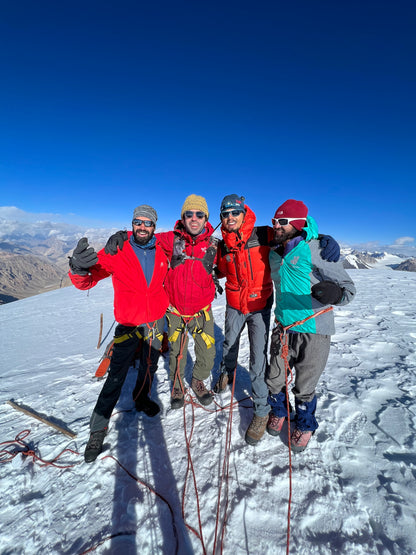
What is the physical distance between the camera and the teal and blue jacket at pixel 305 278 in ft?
8.16

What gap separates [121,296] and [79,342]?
5.44 meters

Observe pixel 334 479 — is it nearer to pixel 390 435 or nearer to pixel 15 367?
pixel 390 435

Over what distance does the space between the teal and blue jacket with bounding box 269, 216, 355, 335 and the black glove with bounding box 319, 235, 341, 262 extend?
45 mm

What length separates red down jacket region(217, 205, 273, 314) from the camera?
3.19 metres

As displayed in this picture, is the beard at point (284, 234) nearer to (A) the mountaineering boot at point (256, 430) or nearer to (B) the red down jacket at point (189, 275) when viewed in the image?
(B) the red down jacket at point (189, 275)

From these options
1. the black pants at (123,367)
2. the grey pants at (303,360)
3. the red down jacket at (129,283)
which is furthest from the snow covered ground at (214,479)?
the red down jacket at (129,283)

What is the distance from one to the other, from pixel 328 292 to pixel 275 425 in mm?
2100

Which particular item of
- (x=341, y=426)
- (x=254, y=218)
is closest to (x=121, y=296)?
(x=254, y=218)

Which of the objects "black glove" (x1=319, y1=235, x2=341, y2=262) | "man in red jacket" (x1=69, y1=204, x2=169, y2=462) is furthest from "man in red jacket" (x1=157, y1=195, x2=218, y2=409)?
"black glove" (x1=319, y1=235, x2=341, y2=262)

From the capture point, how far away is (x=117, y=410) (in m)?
3.84

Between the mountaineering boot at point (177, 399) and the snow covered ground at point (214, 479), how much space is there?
5.3 inches

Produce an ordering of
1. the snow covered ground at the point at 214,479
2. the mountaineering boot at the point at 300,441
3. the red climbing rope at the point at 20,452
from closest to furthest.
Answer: the snow covered ground at the point at 214,479 < the mountaineering boot at the point at 300,441 < the red climbing rope at the point at 20,452

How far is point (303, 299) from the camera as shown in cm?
270

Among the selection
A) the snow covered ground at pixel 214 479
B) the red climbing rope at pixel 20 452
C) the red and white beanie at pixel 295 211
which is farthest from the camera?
the red climbing rope at pixel 20 452
